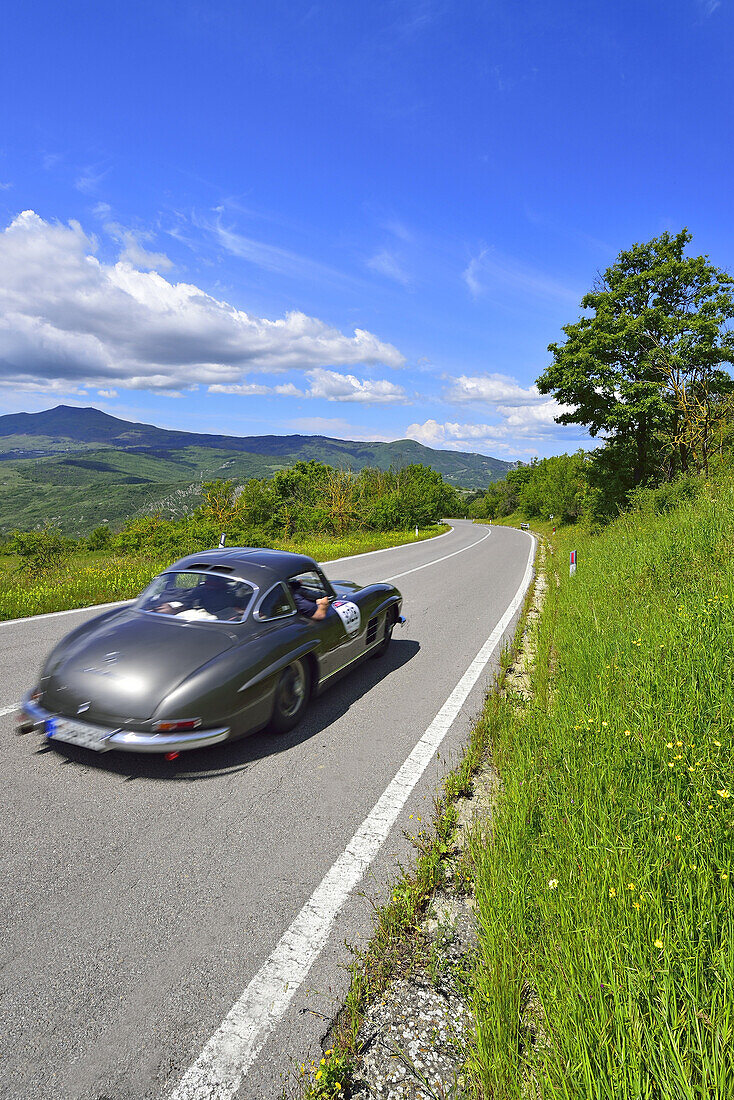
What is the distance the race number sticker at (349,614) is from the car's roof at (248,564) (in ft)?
1.55

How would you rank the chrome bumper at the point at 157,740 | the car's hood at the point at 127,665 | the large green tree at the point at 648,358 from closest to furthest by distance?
the chrome bumper at the point at 157,740 < the car's hood at the point at 127,665 < the large green tree at the point at 648,358

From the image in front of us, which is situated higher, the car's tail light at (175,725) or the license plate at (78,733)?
the car's tail light at (175,725)

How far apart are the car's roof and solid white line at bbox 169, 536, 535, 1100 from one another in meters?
1.90

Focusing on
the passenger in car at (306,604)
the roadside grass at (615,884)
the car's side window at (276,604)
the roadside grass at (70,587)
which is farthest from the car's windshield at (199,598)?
the roadside grass at (70,587)

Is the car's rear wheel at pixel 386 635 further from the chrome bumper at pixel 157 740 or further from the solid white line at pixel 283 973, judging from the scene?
the chrome bumper at pixel 157 740

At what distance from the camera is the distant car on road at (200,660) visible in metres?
3.02

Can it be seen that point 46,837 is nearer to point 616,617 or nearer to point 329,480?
point 616,617

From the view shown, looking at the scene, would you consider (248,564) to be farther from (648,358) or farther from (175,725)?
(648,358)

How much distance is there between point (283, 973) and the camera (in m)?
1.89

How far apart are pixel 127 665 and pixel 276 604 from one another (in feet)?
4.00

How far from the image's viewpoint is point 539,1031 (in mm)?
1639

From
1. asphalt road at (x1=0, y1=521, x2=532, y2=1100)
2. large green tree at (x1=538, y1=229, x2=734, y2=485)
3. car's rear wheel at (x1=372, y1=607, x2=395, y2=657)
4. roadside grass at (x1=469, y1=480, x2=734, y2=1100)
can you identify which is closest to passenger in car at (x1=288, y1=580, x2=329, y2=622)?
asphalt road at (x1=0, y1=521, x2=532, y2=1100)

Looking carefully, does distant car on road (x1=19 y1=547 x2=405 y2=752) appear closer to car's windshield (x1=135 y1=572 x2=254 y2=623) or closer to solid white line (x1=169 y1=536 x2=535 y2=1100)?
car's windshield (x1=135 y1=572 x2=254 y2=623)

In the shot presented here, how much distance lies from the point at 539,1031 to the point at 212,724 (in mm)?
2187
